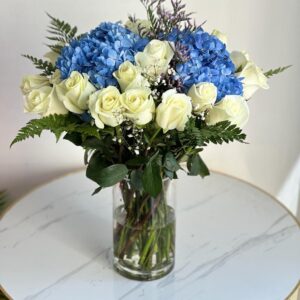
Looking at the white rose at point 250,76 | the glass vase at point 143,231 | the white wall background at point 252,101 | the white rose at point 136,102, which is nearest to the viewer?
the white rose at point 136,102

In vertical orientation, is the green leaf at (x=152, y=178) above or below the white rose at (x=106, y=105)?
below

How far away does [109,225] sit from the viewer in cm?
123

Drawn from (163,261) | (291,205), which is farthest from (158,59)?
(291,205)

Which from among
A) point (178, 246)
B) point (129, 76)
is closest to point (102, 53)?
point (129, 76)

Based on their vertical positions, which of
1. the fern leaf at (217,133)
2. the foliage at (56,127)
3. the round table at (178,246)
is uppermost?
the foliage at (56,127)

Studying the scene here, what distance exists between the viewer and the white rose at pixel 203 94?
2.61ft

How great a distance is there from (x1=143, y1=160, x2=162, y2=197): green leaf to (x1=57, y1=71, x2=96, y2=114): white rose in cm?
15

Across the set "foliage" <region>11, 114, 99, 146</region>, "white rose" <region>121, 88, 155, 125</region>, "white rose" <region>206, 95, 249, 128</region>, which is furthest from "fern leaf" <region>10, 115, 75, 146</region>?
"white rose" <region>206, 95, 249, 128</region>

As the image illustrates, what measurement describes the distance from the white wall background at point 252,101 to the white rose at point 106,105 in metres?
0.59

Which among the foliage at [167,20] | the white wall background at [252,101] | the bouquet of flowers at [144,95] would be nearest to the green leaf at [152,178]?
the bouquet of flowers at [144,95]

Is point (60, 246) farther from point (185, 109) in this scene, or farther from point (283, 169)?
point (283, 169)

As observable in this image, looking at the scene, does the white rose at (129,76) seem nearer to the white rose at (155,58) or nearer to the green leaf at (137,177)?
the white rose at (155,58)

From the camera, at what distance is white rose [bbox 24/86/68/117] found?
829 millimetres

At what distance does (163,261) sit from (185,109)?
38cm
